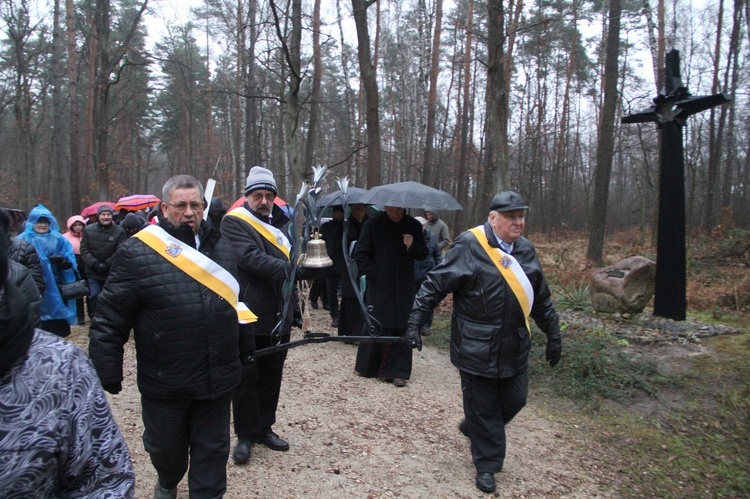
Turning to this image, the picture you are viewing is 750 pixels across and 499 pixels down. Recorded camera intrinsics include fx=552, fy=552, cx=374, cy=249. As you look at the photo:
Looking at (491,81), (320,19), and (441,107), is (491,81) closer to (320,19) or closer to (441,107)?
(320,19)

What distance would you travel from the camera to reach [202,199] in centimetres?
313

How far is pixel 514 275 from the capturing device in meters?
3.91

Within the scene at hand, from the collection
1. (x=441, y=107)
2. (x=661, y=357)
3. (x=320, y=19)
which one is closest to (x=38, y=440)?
(x=661, y=357)

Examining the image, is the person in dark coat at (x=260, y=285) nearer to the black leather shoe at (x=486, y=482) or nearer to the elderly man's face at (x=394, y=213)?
the black leather shoe at (x=486, y=482)

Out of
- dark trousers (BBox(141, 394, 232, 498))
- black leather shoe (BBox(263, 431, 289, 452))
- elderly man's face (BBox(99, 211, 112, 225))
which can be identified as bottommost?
black leather shoe (BBox(263, 431, 289, 452))

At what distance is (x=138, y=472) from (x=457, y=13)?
25910mm

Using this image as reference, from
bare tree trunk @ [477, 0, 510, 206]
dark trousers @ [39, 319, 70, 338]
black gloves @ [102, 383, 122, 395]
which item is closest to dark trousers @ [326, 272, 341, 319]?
bare tree trunk @ [477, 0, 510, 206]

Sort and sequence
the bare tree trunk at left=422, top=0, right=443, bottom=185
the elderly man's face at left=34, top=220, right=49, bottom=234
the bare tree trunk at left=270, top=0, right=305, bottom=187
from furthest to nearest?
the bare tree trunk at left=422, top=0, right=443, bottom=185 < the bare tree trunk at left=270, top=0, right=305, bottom=187 < the elderly man's face at left=34, top=220, right=49, bottom=234

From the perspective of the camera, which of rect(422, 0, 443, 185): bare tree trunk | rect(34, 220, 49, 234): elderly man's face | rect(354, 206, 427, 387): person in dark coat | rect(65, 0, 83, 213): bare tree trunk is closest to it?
rect(354, 206, 427, 387): person in dark coat

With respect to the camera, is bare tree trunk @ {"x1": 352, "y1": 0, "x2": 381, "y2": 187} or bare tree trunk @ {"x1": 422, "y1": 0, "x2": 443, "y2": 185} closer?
bare tree trunk @ {"x1": 352, "y1": 0, "x2": 381, "y2": 187}

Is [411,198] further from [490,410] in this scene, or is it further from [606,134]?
[606,134]

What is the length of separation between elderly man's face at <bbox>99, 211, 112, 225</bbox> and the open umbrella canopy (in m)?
4.42

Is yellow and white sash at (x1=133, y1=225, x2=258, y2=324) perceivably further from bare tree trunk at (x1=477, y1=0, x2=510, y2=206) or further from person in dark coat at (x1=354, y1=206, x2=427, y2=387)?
bare tree trunk at (x1=477, y1=0, x2=510, y2=206)

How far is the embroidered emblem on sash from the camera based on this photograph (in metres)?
2.96
